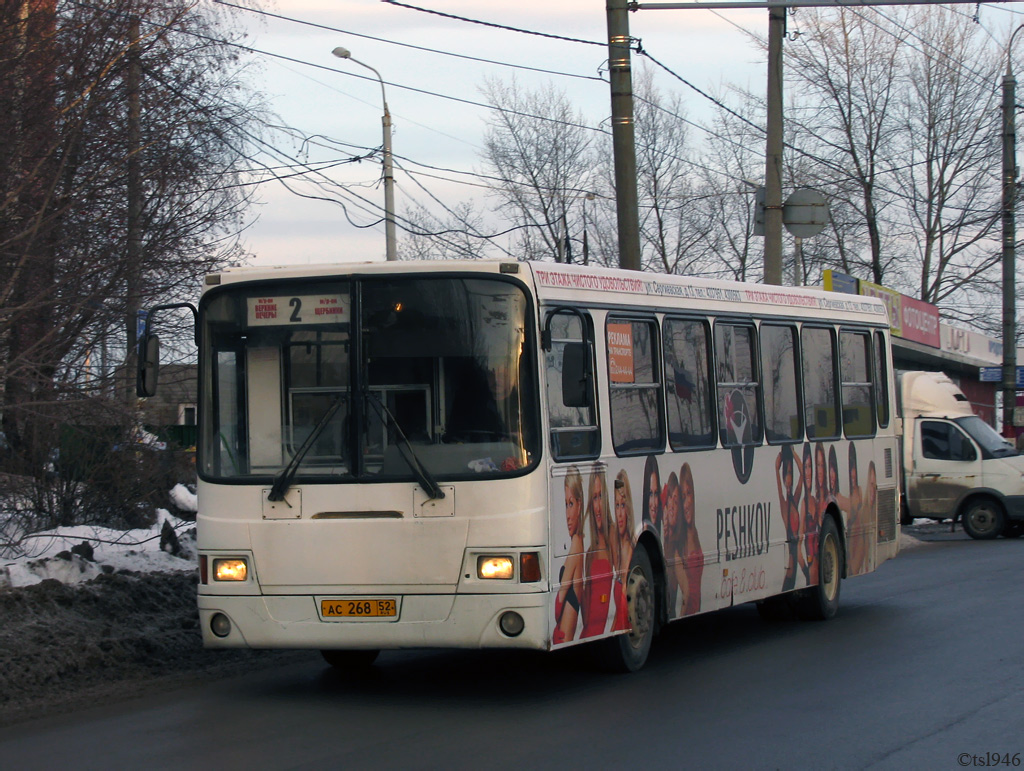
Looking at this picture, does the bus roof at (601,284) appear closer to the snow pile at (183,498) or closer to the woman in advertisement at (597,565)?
the woman in advertisement at (597,565)

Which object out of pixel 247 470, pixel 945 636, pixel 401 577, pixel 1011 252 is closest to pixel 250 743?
pixel 401 577

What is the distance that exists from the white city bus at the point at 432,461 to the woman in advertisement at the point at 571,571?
17 mm

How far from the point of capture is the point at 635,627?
30.2ft

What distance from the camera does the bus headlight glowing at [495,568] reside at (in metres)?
7.94

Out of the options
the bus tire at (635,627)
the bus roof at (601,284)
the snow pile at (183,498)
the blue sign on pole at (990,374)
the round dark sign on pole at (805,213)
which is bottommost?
the bus tire at (635,627)

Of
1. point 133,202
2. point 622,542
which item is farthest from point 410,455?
point 133,202

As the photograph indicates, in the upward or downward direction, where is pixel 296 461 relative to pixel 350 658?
upward

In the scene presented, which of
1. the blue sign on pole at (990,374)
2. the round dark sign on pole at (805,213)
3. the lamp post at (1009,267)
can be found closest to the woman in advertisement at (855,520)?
the round dark sign on pole at (805,213)

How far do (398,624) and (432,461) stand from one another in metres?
0.98

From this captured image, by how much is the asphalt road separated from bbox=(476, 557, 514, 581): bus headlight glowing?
80 centimetres

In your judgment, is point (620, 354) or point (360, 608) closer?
point (360, 608)

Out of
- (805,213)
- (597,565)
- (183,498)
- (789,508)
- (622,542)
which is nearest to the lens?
(597,565)

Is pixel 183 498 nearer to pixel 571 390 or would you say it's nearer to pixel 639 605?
pixel 639 605

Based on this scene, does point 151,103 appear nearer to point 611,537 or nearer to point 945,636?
point 611,537
